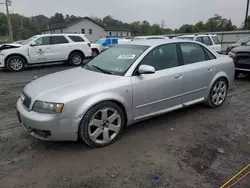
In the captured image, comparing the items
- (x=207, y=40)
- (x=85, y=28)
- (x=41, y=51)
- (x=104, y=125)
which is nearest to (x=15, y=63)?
(x=41, y=51)

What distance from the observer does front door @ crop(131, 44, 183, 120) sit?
3.56m

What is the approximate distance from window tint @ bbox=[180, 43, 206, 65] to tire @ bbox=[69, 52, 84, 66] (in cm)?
877

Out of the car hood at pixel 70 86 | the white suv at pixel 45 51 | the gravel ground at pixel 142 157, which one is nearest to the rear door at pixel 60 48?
the white suv at pixel 45 51

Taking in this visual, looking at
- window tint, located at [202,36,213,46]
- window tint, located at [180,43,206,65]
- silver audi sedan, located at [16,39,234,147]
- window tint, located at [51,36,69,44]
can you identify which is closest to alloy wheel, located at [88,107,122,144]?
silver audi sedan, located at [16,39,234,147]

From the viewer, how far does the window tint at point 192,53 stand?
4.30 m

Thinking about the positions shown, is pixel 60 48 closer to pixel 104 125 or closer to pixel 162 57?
pixel 162 57

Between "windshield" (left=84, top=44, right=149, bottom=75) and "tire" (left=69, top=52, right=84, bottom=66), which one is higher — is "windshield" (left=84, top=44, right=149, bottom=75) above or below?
above

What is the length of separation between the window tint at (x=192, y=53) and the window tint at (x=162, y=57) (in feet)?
0.80

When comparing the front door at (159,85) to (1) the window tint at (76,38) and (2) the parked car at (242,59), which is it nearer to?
(2) the parked car at (242,59)

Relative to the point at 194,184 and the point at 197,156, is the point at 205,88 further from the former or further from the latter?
the point at 194,184

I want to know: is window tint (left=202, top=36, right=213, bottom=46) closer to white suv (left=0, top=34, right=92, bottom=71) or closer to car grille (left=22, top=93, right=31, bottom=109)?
white suv (left=0, top=34, right=92, bottom=71)

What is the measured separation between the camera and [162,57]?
4004 mm

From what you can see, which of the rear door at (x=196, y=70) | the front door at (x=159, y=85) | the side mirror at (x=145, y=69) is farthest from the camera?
the rear door at (x=196, y=70)

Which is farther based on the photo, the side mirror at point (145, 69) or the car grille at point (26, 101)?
the side mirror at point (145, 69)
